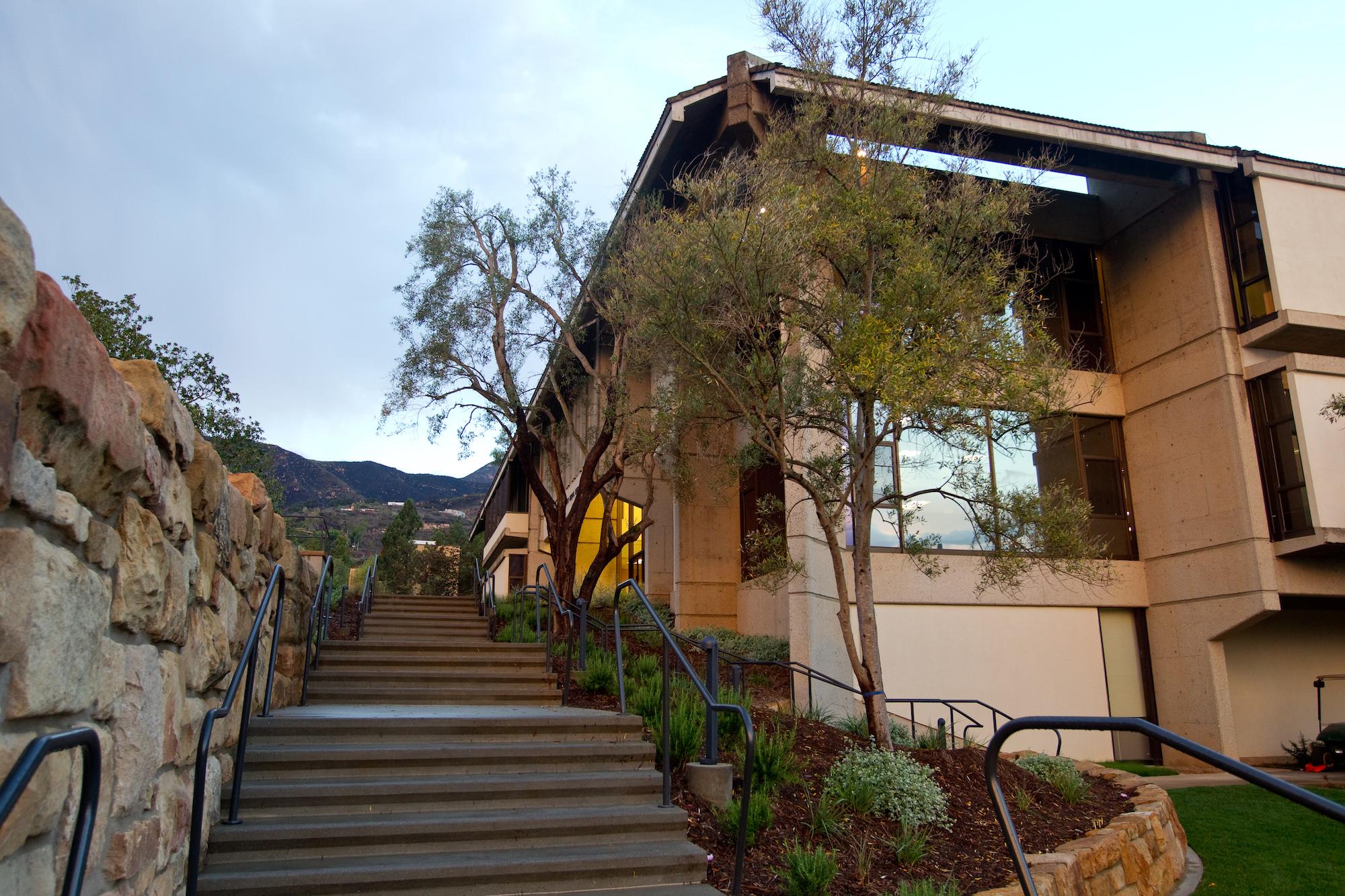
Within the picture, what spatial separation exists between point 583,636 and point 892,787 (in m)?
3.62

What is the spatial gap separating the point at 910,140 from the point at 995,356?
2395 millimetres

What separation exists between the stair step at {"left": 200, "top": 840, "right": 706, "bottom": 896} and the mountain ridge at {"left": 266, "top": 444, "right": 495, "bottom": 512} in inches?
2384

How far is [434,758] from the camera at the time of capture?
552cm

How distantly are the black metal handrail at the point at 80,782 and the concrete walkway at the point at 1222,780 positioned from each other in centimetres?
1101

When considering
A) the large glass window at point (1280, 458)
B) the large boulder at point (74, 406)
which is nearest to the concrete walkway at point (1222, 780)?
the large glass window at point (1280, 458)

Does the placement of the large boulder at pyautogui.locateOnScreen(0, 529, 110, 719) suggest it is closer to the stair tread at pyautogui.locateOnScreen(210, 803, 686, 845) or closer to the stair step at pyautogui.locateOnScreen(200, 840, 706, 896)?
the stair step at pyautogui.locateOnScreen(200, 840, 706, 896)

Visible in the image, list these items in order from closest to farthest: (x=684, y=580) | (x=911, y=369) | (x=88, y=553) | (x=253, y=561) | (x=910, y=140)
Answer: (x=88, y=553)
(x=253, y=561)
(x=911, y=369)
(x=910, y=140)
(x=684, y=580)

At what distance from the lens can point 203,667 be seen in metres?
3.89

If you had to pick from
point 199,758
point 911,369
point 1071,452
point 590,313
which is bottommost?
point 199,758

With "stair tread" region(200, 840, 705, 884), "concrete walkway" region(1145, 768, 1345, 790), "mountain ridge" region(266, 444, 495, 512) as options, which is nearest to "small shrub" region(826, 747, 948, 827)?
"stair tread" region(200, 840, 705, 884)

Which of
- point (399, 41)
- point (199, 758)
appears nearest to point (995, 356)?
point (199, 758)

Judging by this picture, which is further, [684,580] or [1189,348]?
[684,580]

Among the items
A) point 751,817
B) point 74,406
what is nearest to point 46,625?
point 74,406

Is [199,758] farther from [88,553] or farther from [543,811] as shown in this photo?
[543,811]
